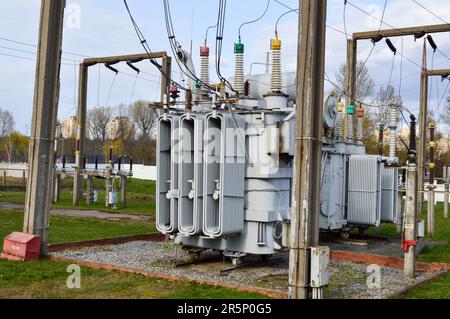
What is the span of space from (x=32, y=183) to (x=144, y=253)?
9.33 ft

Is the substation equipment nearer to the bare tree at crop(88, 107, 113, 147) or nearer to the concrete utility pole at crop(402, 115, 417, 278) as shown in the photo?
the concrete utility pole at crop(402, 115, 417, 278)

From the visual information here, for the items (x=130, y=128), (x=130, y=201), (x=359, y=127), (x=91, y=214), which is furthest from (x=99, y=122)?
(x=359, y=127)

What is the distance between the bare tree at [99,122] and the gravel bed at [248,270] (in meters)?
59.4

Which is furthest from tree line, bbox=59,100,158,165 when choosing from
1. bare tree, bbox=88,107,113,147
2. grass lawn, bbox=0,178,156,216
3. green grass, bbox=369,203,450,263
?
green grass, bbox=369,203,450,263

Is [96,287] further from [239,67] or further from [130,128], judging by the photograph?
[130,128]

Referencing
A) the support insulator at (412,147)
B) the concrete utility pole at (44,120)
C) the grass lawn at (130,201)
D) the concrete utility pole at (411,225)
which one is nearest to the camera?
the concrete utility pole at (411,225)

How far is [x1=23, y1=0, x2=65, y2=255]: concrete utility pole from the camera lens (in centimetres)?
1060

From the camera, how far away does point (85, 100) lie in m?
24.2

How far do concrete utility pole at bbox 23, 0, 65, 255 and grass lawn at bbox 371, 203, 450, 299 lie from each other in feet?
22.3

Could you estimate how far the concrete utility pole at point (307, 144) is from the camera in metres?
7.56

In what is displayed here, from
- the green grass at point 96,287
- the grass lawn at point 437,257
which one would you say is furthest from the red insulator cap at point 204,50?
the grass lawn at point 437,257

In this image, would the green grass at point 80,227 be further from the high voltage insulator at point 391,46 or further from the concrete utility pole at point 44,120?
the high voltage insulator at point 391,46

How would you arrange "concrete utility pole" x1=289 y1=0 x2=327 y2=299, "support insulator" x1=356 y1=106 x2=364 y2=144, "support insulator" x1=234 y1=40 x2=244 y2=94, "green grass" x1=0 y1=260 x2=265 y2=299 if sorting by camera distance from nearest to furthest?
"concrete utility pole" x1=289 y1=0 x2=327 y2=299 < "green grass" x1=0 y1=260 x2=265 y2=299 < "support insulator" x1=234 y1=40 x2=244 y2=94 < "support insulator" x1=356 y1=106 x2=364 y2=144

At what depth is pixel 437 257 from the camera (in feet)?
41.0
